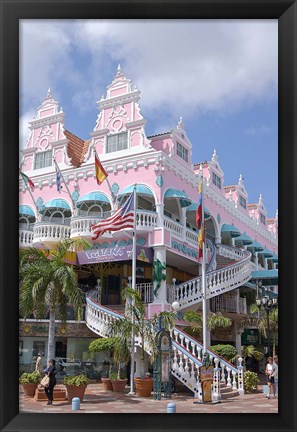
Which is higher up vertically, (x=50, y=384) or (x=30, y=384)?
(x=50, y=384)

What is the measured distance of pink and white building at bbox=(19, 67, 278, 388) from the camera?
21109 millimetres

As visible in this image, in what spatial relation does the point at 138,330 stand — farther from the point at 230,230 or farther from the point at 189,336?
the point at 230,230

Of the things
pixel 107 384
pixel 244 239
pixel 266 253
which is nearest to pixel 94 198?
pixel 107 384

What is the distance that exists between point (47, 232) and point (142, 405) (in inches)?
416

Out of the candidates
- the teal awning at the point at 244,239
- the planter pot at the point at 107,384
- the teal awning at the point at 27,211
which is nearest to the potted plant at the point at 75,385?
the planter pot at the point at 107,384

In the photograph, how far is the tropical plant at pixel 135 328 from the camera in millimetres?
15719

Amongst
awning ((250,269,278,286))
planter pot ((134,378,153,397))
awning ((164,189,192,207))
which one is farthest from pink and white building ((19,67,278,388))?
planter pot ((134,378,153,397))

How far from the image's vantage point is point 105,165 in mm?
22969

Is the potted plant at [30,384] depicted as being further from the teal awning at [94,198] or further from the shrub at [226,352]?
the teal awning at [94,198]

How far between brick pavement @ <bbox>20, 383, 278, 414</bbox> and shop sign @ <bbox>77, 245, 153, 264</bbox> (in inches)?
220

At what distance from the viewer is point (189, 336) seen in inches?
690

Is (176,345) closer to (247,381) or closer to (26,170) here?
(247,381)

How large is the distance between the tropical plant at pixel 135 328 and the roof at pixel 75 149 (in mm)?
10194

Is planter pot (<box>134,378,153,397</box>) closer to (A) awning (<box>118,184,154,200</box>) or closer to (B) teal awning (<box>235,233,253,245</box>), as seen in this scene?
(A) awning (<box>118,184,154,200</box>)
